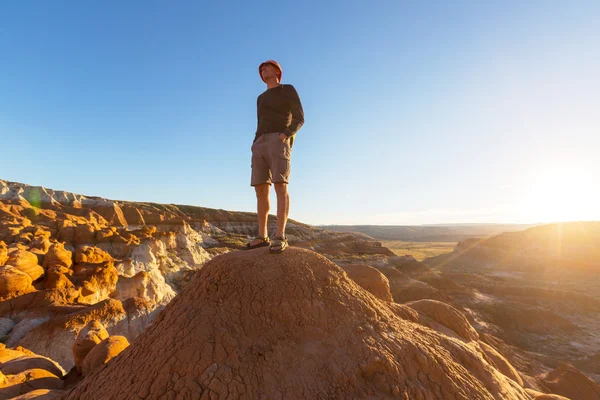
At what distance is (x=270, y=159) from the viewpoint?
355cm

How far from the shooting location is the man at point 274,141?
3471 millimetres

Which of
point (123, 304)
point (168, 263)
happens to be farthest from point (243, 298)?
point (168, 263)

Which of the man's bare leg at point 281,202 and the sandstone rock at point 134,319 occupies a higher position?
the man's bare leg at point 281,202

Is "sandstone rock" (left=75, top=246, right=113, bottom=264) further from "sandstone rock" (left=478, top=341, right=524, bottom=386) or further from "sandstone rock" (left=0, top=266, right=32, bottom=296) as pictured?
"sandstone rock" (left=478, top=341, right=524, bottom=386)

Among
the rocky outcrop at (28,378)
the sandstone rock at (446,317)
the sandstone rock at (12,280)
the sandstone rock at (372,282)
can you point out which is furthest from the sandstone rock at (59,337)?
the sandstone rock at (446,317)

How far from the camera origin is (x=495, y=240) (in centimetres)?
4966

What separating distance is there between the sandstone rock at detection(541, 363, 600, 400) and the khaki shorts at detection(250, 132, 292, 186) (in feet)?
36.1

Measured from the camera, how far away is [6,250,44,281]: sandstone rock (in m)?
9.75

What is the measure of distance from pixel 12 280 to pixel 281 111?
36.7 ft

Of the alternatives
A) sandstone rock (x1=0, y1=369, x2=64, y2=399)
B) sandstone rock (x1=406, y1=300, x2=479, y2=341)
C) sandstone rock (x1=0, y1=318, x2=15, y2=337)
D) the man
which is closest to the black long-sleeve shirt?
the man

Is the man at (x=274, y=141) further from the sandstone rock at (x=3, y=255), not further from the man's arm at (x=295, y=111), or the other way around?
the sandstone rock at (x=3, y=255)

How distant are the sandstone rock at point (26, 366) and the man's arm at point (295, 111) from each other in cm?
508

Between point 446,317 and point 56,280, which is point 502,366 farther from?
point 56,280

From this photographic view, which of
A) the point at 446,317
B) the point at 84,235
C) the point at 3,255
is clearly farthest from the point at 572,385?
the point at 84,235
